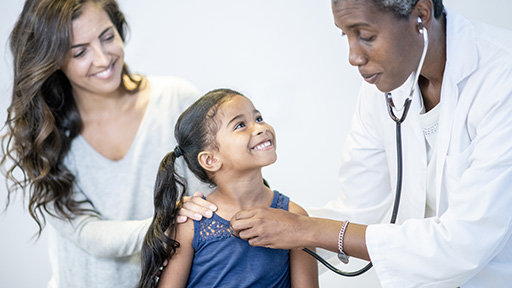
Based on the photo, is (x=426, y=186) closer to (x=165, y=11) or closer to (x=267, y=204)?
(x=267, y=204)

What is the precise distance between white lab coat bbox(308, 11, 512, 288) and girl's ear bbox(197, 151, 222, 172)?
1.57 feet

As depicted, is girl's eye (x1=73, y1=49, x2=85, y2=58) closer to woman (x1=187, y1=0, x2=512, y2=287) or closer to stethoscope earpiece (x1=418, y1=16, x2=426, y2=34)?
woman (x1=187, y1=0, x2=512, y2=287)

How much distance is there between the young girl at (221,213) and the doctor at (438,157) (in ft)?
0.50

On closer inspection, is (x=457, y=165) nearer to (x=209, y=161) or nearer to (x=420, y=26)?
(x=420, y=26)

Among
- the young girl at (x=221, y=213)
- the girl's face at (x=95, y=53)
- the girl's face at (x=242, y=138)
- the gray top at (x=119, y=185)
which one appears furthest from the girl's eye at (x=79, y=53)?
the girl's face at (x=242, y=138)

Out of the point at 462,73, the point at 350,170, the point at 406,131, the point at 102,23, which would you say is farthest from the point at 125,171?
the point at 462,73

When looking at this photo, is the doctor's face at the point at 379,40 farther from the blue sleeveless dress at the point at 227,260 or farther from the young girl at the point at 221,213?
the blue sleeveless dress at the point at 227,260

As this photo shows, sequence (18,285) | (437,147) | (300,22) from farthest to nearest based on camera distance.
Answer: (18,285) < (300,22) < (437,147)

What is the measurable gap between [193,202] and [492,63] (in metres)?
0.90

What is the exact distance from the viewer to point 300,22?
290 cm

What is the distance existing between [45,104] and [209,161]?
29.3 inches

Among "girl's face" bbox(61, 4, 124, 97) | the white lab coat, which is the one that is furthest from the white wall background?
the white lab coat

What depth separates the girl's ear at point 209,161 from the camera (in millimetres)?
1831

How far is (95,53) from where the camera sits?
2.15 m
